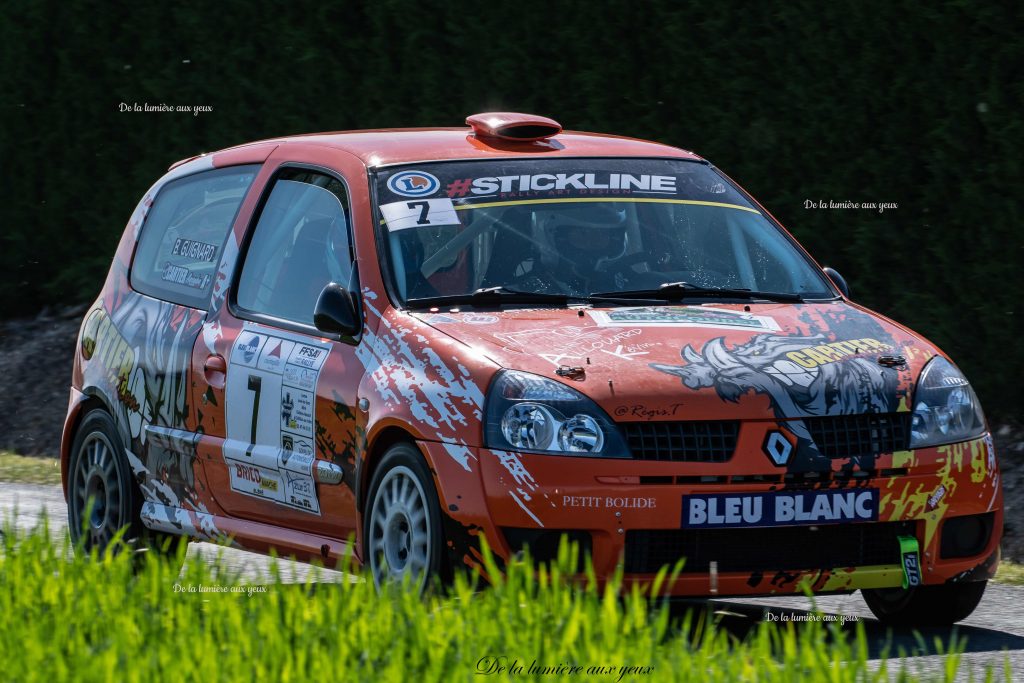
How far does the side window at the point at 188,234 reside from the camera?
8266 mm

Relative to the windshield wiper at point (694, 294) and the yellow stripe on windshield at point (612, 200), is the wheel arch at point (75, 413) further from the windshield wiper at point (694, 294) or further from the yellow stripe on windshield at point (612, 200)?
the windshield wiper at point (694, 294)

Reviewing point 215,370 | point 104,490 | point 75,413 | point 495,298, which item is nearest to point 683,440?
point 495,298

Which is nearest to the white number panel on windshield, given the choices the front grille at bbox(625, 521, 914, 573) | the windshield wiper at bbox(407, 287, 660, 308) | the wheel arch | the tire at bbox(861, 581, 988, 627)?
Answer: the windshield wiper at bbox(407, 287, 660, 308)

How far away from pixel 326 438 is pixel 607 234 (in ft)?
4.33

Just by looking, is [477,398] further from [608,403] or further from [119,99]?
[119,99]

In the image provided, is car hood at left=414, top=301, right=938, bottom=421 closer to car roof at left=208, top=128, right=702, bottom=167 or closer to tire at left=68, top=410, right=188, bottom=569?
car roof at left=208, top=128, right=702, bottom=167

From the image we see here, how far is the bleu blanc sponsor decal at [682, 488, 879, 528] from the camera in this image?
618cm

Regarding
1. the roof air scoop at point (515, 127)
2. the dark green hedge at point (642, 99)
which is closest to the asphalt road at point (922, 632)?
the roof air scoop at point (515, 127)

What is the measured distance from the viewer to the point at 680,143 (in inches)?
458

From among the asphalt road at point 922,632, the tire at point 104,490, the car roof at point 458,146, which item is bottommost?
the asphalt road at point 922,632

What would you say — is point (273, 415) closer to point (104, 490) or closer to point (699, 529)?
point (104, 490)

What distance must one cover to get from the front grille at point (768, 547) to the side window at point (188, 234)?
2.62 metres

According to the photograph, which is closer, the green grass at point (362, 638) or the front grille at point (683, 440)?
the green grass at point (362, 638)

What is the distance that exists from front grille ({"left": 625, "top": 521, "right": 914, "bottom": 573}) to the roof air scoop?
227 centimetres
